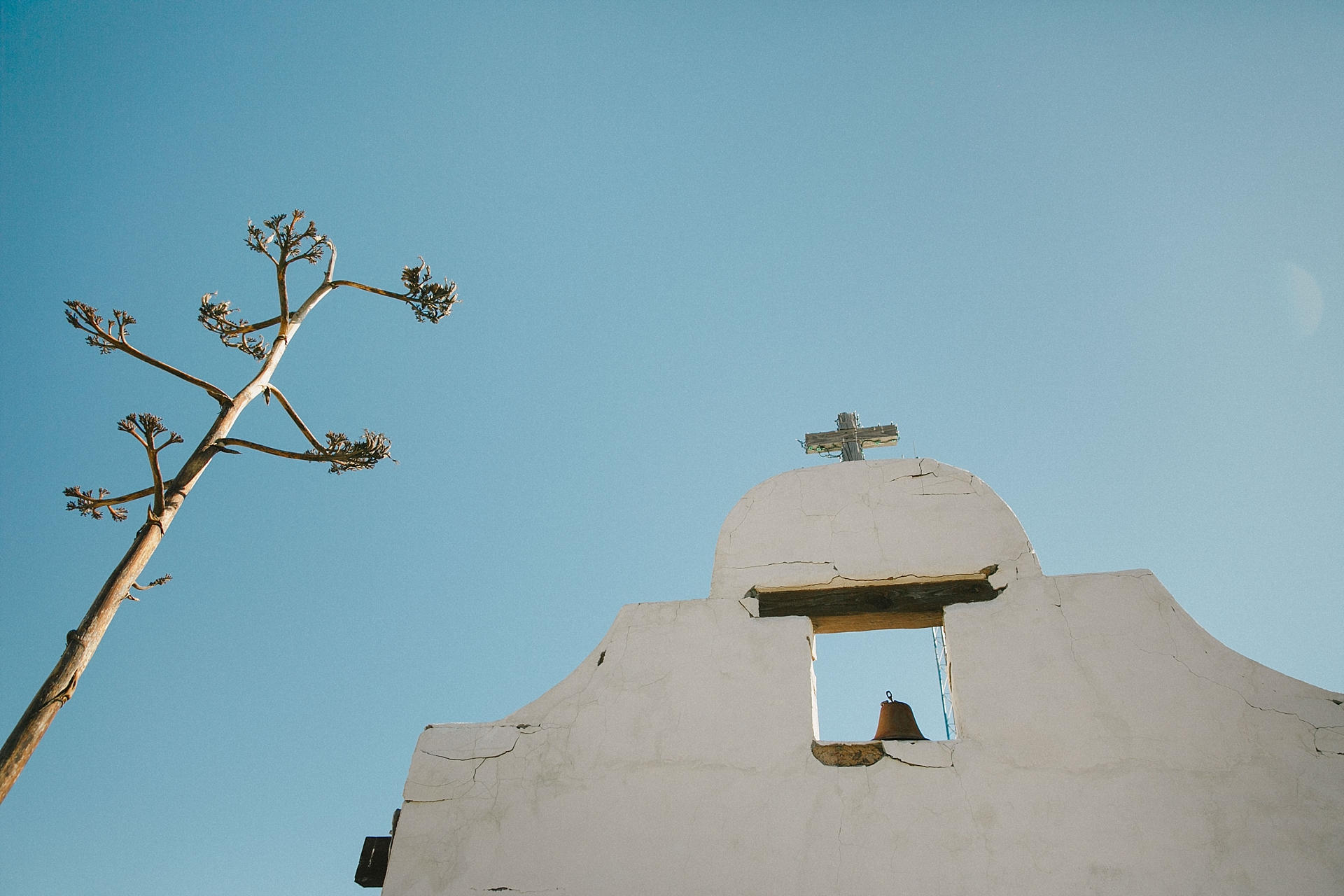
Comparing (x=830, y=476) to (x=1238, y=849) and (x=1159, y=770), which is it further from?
(x=1238, y=849)

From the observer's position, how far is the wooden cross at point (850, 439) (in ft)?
18.5

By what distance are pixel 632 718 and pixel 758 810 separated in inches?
34.8

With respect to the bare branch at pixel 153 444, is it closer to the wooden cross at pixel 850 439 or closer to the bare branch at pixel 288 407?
the bare branch at pixel 288 407

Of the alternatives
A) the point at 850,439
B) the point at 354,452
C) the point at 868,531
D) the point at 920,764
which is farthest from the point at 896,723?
the point at 354,452

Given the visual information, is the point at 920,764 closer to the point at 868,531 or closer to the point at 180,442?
the point at 868,531

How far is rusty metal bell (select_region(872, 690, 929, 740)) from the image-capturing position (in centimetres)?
420

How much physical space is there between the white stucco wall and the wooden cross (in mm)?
966

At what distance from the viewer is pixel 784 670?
4246 mm

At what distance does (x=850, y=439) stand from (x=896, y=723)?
2.18 meters

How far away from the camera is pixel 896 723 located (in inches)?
168

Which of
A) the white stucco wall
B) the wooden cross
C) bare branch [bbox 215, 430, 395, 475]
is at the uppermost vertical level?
the wooden cross

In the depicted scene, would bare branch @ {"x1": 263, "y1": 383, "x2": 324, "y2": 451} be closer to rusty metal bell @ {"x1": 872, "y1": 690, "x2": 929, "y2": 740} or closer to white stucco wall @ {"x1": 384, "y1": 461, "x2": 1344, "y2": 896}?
white stucco wall @ {"x1": 384, "y1": 461, "x2": 1344, "y2": 896}

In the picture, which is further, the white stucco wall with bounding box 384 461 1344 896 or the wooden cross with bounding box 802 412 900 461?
the wooden cross with bounding box 802 412 900 461

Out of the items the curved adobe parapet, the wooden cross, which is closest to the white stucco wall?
the curved adobe parapet
